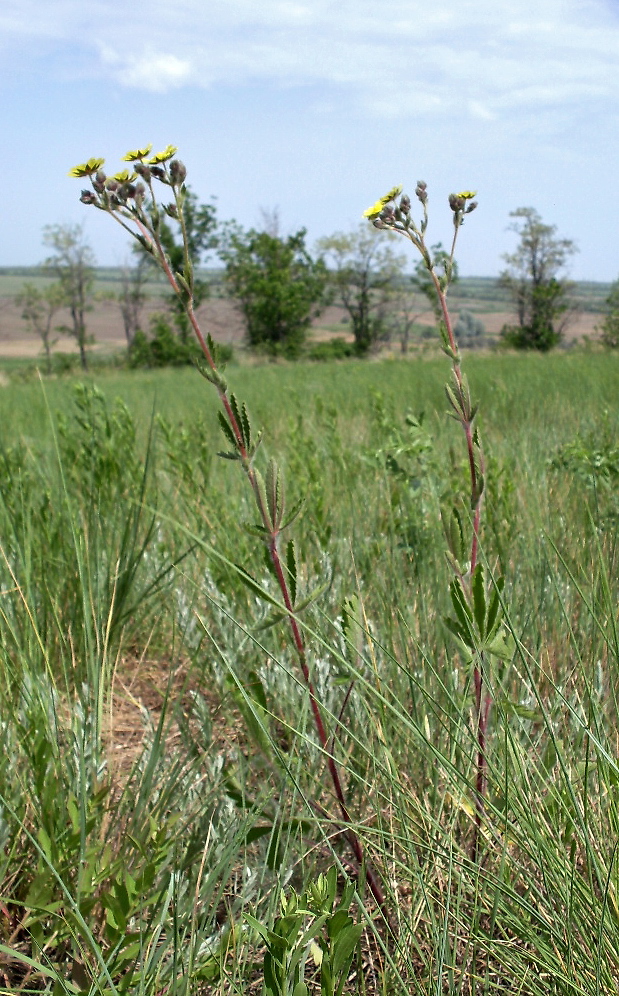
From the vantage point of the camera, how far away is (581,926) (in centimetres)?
91

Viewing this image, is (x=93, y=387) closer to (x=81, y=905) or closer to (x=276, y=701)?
(x=276, y=701)

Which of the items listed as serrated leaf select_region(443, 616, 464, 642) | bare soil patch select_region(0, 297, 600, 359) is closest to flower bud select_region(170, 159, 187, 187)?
serrated leaf select_region(443, 616, 464, 642)

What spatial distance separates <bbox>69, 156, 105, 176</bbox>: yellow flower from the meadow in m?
0.50

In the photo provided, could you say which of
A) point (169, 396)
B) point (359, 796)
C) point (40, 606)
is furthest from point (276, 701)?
point (169, 396)

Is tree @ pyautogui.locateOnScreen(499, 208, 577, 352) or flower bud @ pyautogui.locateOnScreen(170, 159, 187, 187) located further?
tree @ pyautogui.locateOnScreen(499, 208, 577, 352)

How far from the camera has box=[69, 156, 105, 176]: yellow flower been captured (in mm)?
1127

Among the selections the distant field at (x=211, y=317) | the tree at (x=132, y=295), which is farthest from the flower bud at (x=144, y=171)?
the distant field at (x=211, y=317)

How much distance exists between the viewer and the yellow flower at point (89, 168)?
44.4 inches

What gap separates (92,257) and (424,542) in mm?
49616

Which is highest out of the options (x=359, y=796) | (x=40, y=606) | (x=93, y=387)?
(x=93, y=387)

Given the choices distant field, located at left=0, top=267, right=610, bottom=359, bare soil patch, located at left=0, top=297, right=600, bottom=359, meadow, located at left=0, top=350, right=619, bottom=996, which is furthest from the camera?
bare soil patch, located at left=0, top=297, right=600, bottom=359

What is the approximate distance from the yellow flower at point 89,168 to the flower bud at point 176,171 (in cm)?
11

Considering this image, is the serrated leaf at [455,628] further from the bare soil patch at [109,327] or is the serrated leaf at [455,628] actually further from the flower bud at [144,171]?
the bare soil patch at [109,327]

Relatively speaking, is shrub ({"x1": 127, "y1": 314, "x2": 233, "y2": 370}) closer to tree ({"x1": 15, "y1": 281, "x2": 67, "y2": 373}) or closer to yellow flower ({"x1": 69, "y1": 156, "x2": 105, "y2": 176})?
tree ({"x1": 15, "y1": 281, "x2": 67, "y2": 373})
